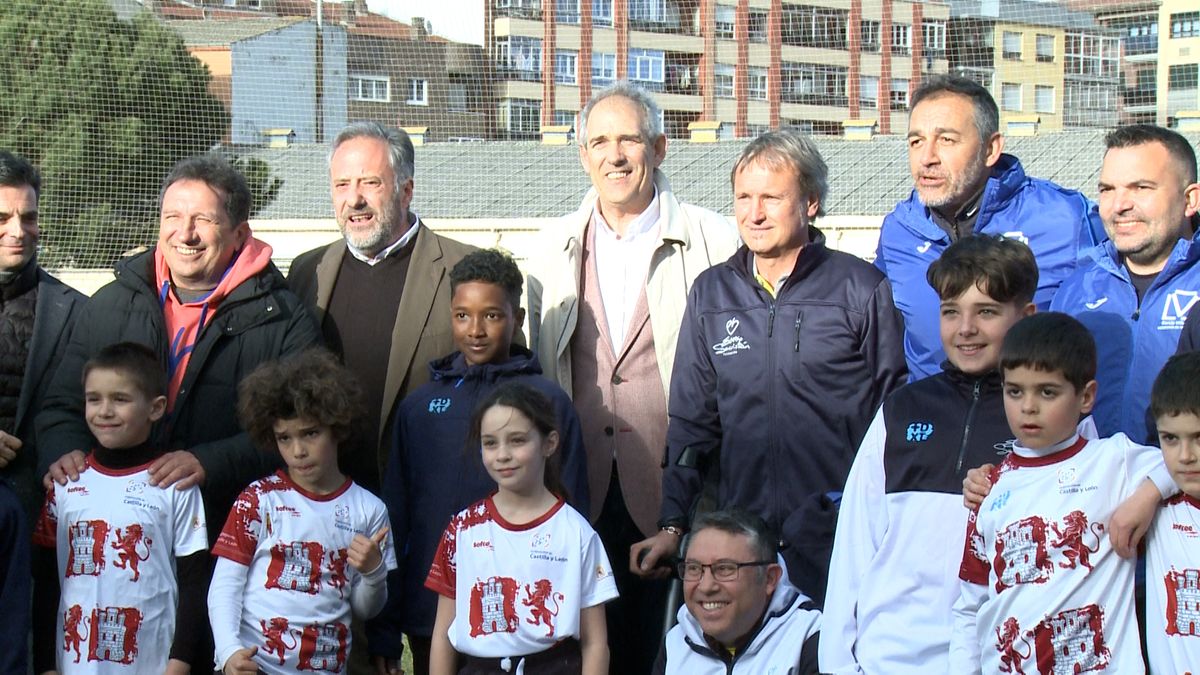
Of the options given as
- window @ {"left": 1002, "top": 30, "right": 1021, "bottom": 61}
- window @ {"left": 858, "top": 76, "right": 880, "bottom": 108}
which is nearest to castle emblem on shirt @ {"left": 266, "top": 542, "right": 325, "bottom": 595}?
window @ {"left": 1002, "top": 30, "right": 1021, "bottom": 61}

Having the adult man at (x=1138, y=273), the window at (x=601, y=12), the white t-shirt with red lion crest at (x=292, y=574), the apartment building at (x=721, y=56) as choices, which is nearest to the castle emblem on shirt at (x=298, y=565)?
the white t-shirt with red lion crest at (x=292, y=574)

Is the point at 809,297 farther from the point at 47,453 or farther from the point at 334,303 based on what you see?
the point at 47,453

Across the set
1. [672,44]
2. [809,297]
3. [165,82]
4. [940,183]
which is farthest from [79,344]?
[672,44]

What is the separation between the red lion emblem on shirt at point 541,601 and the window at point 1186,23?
47.4m

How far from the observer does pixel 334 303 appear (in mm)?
4719

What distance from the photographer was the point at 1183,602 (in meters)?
3.06

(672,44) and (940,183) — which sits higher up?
(672,44)

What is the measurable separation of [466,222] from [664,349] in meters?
14.9

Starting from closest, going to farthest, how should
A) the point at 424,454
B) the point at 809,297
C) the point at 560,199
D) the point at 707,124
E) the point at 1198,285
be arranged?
the point at 1198,285 → the point at 809,297 → the point at 424,454 → the point at 560,199 → the point at 707,124

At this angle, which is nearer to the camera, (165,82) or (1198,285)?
(1198,285)

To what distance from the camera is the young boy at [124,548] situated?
3.92 meters

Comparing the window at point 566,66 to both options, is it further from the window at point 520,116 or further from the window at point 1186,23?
the window at point 1186,23

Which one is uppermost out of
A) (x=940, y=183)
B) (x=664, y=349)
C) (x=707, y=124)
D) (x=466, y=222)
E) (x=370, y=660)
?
(x=707, y=124)

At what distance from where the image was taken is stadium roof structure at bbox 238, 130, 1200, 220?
787 inches
